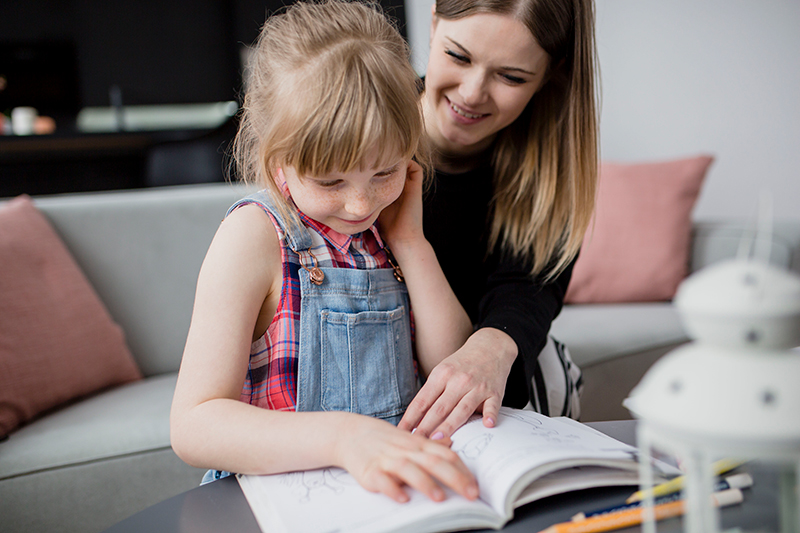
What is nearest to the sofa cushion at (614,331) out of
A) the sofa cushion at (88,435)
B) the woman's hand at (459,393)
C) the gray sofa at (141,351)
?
the gray sofa at (141,351)

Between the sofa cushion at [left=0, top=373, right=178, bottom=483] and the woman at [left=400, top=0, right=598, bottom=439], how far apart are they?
0.64 meters

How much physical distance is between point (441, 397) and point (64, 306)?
984 mm

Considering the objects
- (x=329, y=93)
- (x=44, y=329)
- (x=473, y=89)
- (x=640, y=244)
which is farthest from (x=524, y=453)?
(x=640, y=244)

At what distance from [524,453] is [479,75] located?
2.01 feet

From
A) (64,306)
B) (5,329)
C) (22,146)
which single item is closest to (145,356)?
(64,306)

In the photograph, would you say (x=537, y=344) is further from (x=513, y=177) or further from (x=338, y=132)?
(x=338, y=132)

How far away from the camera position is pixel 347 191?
2.22ft

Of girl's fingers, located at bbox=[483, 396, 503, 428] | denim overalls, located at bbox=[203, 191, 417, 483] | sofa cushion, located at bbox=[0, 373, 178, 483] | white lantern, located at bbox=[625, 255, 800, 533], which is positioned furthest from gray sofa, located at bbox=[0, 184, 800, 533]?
white lantern, located at bbox=[625, 255, 800, 533]

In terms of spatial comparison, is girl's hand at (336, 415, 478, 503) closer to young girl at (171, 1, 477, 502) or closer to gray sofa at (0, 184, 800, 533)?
young girl at (171, 1, 477, 502)

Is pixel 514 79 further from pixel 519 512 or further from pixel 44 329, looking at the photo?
pixel 44 329

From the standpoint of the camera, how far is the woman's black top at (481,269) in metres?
0.96

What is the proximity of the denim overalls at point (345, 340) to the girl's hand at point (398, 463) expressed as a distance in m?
0.19

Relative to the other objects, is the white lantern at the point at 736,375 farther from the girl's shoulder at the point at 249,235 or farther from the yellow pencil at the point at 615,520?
the girl's shoulder at the point at 249,235

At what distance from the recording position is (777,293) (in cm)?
29
